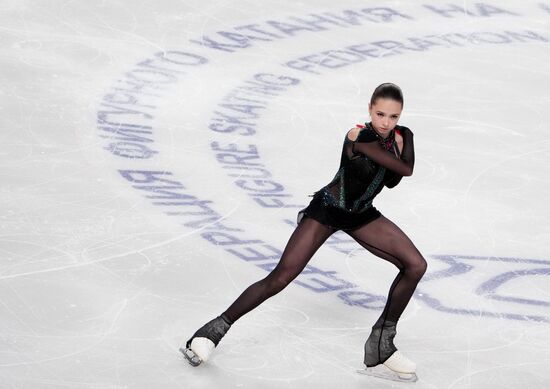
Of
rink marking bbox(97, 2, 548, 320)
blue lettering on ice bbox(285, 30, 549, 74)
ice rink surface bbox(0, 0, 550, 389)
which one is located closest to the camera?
ice rink surface bbox(0, 0, 550, 389)

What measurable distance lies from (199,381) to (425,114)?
17.5 ft

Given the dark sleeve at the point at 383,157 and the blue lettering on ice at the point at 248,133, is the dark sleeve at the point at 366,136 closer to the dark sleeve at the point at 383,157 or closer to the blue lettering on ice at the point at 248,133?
the dark sleeve at the point at 383,157

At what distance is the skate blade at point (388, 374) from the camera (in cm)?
591

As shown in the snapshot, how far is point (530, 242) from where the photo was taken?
8055 millimetres

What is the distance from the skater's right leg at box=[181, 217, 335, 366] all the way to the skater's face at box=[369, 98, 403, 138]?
1.85 feet

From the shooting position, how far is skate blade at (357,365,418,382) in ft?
19.4

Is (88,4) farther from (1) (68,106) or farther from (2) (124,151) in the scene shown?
(2) (124,151)

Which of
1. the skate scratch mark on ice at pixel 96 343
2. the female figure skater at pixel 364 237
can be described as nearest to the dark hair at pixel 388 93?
the female figure skater at pixel 364 237

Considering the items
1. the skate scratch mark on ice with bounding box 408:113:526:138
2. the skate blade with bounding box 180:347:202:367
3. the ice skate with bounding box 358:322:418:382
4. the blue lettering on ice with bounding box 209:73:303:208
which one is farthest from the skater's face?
the skate scratch mark on ice with bounding box 408:113:526:138

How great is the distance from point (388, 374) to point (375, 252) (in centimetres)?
57

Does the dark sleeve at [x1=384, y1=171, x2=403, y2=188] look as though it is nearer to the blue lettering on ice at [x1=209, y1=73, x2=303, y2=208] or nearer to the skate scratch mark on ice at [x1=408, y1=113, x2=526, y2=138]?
the blue lettering on ice at [x1=209, y1=73, x2=303, y2=208]

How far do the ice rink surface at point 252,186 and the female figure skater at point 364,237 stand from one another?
0.48ft

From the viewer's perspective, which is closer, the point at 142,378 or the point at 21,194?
the point at 142,378

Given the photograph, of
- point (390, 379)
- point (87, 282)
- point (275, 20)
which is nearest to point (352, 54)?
point (275, 20)
